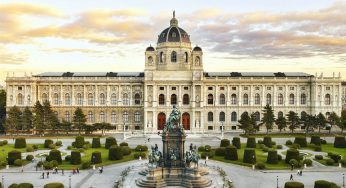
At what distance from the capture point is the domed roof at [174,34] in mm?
110275

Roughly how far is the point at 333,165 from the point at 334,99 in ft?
185

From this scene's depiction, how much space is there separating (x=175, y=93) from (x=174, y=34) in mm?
15491

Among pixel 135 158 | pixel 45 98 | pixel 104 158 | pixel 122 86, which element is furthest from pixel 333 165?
pixel 45 98

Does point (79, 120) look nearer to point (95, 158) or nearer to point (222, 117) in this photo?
point (222, 117)

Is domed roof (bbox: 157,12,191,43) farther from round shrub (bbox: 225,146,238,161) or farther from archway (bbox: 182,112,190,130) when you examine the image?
round shrub (bbox: 225,146,238,161)

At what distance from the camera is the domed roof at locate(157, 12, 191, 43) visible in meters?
110

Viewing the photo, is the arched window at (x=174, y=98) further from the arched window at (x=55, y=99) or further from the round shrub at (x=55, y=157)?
the round shrub at (x=55, y=157)

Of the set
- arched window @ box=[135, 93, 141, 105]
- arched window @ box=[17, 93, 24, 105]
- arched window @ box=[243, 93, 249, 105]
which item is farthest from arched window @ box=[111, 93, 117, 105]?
arched window @ box=[243, 93, 249, 105]

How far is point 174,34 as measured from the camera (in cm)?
11069

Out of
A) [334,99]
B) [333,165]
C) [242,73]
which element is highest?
[242,73]

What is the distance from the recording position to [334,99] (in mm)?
110312

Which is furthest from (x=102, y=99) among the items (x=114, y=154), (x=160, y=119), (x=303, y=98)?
(x=303, y=98)

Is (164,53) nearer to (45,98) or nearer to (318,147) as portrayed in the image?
(45,98)

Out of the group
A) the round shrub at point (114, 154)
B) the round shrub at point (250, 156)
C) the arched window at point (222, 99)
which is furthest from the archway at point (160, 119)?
the round shrub at point (250, 156)
